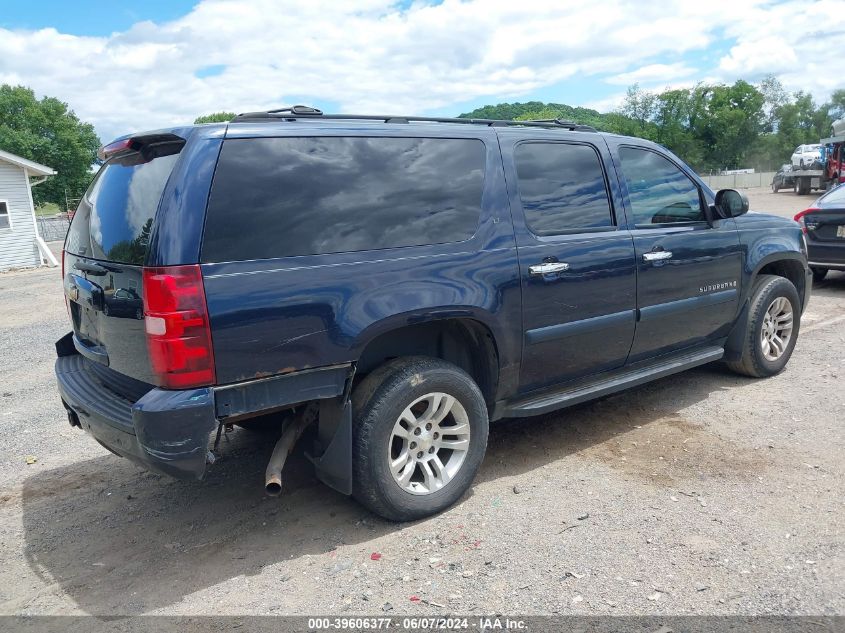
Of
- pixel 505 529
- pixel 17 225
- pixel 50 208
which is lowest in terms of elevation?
pixel 505 529

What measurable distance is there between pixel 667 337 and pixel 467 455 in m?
1.89

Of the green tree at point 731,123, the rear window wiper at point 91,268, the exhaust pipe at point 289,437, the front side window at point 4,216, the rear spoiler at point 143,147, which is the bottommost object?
the exhaust pipe at point 289,437

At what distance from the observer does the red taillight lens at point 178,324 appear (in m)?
2.84

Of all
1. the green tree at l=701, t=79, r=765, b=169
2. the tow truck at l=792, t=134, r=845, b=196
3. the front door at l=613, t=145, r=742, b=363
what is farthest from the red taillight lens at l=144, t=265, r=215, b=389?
the green tree at l=701, t=79, r=765, b=169

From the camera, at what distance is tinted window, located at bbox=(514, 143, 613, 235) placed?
3.99 m

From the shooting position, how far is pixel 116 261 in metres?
3.19

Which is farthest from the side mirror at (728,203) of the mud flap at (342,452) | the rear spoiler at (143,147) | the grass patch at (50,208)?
the grass patch at (50,208)

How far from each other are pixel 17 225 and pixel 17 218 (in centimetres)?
22

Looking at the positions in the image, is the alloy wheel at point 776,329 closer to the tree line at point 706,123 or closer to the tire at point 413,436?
the tire at point 413,436

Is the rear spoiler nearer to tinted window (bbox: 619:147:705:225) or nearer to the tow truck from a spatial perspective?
tinted window (bbox: 619:147:705:225)

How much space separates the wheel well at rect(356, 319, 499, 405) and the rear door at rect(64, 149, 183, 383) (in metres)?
1.11

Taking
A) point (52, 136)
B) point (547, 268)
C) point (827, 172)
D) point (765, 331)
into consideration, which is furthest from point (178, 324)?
point (52, 136)

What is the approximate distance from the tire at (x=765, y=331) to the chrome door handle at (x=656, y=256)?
1.28 m

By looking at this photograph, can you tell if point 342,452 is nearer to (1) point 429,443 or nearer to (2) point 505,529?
(1) point 429,443
